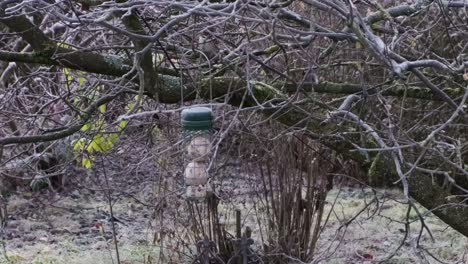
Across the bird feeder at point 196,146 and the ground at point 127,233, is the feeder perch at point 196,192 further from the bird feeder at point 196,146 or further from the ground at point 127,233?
the ground at point 127,233

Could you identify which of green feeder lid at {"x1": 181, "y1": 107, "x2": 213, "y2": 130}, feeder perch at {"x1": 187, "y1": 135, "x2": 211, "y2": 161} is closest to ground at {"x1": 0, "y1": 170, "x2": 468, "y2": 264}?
feeder perch at {"x1": 187, "y1": 135, "x2": 211, "y2": 161}

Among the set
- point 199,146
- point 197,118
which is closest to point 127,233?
point 199,146

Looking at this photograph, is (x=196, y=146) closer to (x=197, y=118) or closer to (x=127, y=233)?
(x=197, y=118)

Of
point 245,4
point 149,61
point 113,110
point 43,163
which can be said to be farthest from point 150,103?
point 43,163

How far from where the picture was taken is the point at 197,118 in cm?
381

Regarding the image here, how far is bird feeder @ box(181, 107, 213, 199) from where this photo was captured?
12.5 ft

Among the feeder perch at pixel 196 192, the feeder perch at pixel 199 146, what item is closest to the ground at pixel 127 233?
the feeder perch at pixel 196 192

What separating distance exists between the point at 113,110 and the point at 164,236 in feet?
5.22

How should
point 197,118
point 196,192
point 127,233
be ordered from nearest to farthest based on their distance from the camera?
point 197,118 < point 196,192 < point 127,233

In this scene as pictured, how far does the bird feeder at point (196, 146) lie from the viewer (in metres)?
3.82

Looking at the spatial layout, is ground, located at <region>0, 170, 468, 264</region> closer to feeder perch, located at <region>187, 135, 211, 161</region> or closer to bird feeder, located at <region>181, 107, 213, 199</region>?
bird feeder, located at <region>181, 107, 213, 199</region>

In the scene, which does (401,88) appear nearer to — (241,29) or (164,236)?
(241,29)

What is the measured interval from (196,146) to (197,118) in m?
0.24

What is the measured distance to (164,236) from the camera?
612cm
